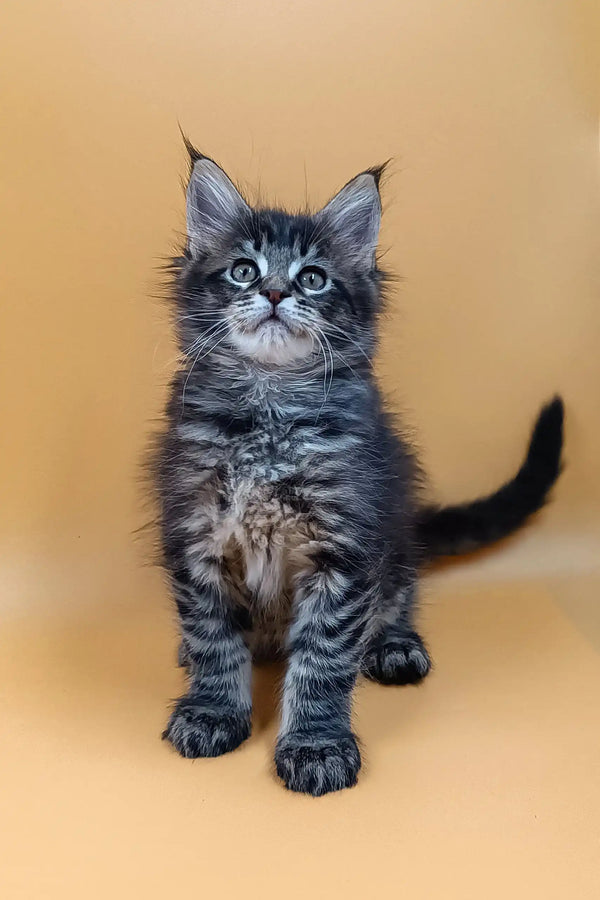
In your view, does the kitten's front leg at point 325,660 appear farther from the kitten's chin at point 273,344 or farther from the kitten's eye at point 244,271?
the kitten's eye at point 244,271

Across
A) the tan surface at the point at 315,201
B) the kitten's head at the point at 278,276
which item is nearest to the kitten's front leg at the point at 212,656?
the tan surface at the point at 315,201

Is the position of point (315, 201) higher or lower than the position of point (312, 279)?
higher

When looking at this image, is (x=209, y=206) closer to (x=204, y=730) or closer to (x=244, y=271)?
(x=244, y=271)

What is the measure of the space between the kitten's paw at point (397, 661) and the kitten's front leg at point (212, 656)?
33 centimetres

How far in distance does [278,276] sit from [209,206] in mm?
279

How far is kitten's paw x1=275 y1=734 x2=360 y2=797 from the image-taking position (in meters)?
1.48

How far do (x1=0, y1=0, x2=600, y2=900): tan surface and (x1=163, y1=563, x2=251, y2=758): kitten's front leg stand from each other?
0.23m

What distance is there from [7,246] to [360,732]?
4.87ft

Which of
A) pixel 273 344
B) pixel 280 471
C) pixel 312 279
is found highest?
pixel 312 279

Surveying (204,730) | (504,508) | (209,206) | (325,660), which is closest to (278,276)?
(209,206)

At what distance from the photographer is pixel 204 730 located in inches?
63.4

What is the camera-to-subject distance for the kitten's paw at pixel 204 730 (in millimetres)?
1604

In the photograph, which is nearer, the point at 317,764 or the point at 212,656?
the point at 317,764

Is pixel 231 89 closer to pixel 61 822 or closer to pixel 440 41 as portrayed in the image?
pixel 440 41
